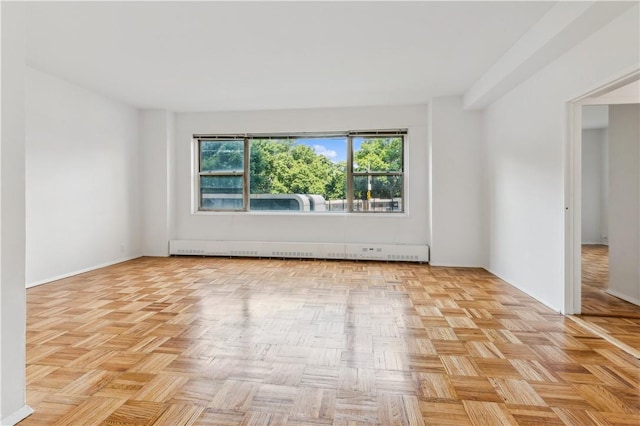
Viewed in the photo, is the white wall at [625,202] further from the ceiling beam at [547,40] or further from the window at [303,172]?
the window at [303,172]

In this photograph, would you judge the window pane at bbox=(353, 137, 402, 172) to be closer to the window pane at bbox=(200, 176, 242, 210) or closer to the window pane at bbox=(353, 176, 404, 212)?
the window pane at bbox=(353, 176, 404, 212)

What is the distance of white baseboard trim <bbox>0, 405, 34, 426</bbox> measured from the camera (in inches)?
63.0

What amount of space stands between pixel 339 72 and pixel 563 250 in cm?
310

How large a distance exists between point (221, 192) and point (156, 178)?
1.15 meters

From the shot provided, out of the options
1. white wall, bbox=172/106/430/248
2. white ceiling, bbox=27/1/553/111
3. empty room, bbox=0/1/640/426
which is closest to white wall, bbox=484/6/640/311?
empty room, bbox=0/1/640/426

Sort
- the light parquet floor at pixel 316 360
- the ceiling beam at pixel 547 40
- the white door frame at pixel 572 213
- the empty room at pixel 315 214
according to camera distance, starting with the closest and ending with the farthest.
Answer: the light parquet floor at pixel 316 360 → the empty room at pixel 315 214 → the ceiling beam at pixel 547 40 → the white door frame at pixel 572 213

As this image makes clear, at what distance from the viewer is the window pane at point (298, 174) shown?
6449 mm

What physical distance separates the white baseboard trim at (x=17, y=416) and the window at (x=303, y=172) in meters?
5.02

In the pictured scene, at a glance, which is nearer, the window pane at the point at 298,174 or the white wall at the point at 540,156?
the white wall at the point at 540,156

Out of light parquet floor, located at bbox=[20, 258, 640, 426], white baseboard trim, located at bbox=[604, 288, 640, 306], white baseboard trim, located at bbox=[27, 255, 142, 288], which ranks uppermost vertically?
white baseboard trim, located at bbox=[27, 255, 142, 288]

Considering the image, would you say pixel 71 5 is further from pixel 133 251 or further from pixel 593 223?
pixel 593 223

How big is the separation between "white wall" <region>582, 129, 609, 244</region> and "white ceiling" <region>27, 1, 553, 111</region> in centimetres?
505

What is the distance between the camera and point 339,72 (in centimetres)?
440

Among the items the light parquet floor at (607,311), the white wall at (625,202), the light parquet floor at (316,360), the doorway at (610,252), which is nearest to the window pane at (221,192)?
the light parquet floor at (316,360)
